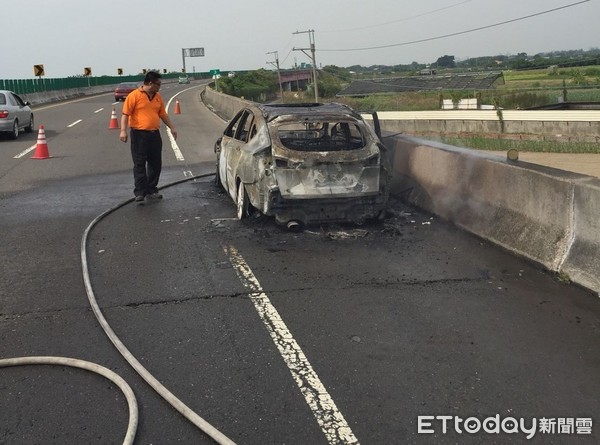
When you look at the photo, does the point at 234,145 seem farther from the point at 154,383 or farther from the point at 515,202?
the point at 154,383

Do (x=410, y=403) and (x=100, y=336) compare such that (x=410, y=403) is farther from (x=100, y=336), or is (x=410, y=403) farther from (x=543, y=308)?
(x=100, y=336)

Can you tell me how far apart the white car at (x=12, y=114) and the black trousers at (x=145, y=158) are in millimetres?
10833

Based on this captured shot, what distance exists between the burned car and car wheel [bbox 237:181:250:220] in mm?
14

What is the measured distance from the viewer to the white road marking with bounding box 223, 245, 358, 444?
3.07 meters

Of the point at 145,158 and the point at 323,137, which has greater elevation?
the point at 323,137

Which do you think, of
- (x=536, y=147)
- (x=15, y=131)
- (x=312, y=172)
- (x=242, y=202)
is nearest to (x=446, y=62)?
(x=536, y=147)

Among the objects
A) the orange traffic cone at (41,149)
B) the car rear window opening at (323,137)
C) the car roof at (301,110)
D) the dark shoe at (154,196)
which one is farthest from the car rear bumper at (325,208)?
the orange traffic cone at (41,149)

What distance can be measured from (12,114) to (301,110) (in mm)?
13706

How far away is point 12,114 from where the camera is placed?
17781mm


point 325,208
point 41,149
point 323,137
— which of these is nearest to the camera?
point 325,208

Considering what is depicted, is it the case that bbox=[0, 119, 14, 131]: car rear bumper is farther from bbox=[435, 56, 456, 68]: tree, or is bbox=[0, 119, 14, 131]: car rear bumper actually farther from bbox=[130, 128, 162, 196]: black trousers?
bbox=[435, 56, 456, 68]: tree

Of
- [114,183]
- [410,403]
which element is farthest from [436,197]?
[114,183]

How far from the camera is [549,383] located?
11.6 ft

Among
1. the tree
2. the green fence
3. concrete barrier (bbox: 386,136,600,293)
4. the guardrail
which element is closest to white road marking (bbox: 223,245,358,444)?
concrete barrier (bbox: 386,136,600,293)
